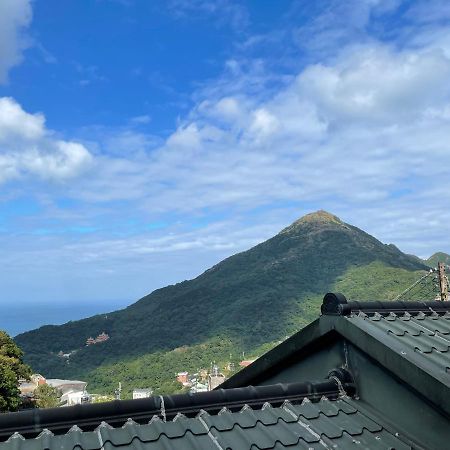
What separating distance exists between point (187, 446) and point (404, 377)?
189cm

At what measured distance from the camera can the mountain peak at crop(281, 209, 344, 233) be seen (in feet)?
381

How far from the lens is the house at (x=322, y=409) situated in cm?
329

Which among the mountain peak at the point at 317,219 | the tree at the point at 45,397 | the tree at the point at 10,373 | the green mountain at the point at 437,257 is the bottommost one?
the tree at the point at 45,397

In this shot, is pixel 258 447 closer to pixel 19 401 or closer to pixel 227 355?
pixel 19 401

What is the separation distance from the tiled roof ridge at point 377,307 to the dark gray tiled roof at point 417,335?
0.05m

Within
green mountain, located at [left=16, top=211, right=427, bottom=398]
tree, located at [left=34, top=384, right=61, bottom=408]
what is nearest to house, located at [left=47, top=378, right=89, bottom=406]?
green mountain, located at [left=16, top=211, right=427, bottom=398]

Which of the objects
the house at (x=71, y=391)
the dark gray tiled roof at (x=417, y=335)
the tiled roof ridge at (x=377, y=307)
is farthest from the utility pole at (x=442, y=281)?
the house at (x=71, y=391)

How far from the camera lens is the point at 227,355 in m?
67.6

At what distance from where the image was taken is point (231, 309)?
88.1 meters

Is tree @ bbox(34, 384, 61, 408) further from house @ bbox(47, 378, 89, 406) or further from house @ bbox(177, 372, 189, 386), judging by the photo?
house @ bbox(177, 372, 189, 386)

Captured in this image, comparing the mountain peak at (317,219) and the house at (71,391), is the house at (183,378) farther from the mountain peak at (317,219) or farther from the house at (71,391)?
the mountain peak at (317,219)

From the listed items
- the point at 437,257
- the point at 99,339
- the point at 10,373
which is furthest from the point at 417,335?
the point at 437,257

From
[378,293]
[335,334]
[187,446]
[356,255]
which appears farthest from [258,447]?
[356,255]

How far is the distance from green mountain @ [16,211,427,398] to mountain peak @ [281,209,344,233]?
0.87ft
